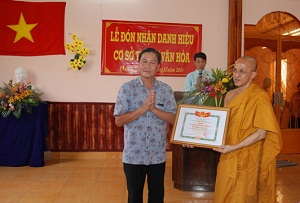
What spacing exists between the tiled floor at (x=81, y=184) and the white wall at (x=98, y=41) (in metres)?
1.18

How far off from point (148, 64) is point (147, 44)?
3472mm

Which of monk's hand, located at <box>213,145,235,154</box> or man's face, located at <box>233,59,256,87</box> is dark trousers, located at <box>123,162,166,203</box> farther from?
man's face, located at <box>233,59,256,87</box>

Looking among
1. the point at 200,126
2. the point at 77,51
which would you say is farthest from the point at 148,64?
the point at 77,51

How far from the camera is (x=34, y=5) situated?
5195 mm

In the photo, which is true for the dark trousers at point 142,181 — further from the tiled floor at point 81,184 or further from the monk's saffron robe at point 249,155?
the tiled floor at point 81,184

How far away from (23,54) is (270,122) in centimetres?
432

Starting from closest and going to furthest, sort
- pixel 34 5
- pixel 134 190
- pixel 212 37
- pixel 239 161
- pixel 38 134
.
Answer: pixel 134 190
pixel 239 161
pixel 38 134
pixel 34 5
pixel 212 37

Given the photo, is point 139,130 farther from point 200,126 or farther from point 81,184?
point 81,184

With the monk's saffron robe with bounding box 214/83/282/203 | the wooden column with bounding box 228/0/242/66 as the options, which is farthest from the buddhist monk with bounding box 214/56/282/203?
the wooden column with bounding box 228/0/242/66

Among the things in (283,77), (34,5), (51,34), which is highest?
(34,5)

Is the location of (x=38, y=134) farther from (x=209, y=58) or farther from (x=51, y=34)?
(x=209, y=58)

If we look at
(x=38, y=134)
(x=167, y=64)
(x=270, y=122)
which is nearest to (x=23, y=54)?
(x=38, y=134)

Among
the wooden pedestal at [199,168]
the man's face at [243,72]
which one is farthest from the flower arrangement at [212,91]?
the wooden pedestal at [199,168]

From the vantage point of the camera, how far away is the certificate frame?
2127 mm
